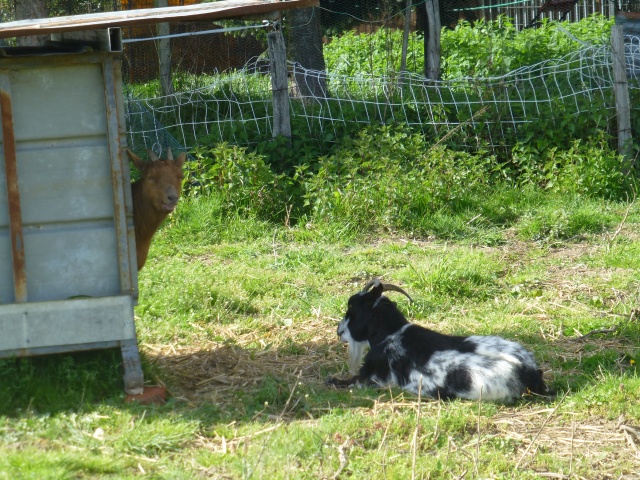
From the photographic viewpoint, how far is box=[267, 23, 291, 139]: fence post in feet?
36.8

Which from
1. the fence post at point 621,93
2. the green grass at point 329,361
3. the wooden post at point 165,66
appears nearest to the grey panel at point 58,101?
the green grass at point 329,361

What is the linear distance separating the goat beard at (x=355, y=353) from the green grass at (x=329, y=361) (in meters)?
0.16

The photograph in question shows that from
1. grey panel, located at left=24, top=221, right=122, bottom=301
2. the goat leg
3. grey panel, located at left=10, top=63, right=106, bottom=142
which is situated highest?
grey panel, located at left=10, top=63, right=106, bottom=142

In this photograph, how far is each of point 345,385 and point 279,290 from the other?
221 centimetres

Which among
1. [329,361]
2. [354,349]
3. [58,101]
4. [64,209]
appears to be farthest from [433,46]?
[64,209]

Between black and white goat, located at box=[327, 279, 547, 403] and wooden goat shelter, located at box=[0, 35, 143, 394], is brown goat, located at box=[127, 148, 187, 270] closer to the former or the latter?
wooden goat shelter, located at box=[0, 35, 143, 394]

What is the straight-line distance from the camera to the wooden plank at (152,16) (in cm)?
512

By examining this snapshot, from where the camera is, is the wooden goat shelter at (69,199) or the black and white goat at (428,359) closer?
the wooden goat shelter at (69,199)

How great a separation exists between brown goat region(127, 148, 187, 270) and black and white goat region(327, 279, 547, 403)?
5.08 feet

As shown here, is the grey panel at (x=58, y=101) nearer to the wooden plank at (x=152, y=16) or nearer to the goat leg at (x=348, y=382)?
the wooden plank at (x=152, y=16)

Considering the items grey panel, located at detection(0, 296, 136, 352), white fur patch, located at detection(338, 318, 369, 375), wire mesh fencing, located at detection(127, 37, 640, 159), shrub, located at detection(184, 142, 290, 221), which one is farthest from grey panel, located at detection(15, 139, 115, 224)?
wire mesh fencing, located at detection(127, 37, 640, 159)

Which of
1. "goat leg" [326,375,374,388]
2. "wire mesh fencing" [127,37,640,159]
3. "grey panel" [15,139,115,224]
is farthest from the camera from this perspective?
"wire mesh fencing" [127,37,640,159]

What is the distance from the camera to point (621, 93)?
1122cm

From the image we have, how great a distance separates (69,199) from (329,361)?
231 centimetres
